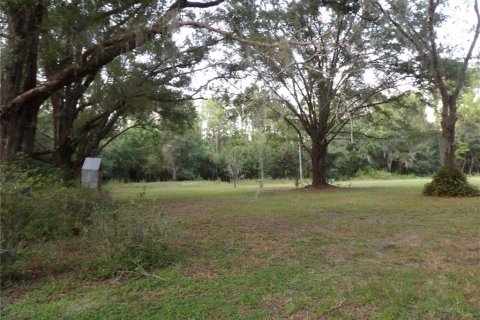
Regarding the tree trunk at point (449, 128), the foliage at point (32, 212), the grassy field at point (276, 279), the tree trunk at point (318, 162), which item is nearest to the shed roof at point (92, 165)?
the foliage at point (32, 212)

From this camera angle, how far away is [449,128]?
12.7 m

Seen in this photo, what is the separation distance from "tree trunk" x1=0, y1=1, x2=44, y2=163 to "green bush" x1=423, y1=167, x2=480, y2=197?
12.0 m

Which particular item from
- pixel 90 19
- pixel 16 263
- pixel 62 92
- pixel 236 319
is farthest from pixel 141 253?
pixel 62 92

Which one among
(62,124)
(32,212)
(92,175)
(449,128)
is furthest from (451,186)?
(62,124)

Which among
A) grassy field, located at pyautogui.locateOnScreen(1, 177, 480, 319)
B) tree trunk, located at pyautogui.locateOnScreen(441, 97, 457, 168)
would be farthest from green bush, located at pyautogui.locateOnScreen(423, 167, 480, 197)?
grassy field, located at pyautogui.locateOnScreen(1, 177, 480, 319)

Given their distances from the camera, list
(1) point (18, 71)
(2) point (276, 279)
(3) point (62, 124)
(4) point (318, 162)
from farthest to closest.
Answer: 1. (4) point (318, 162)
2. (3) point (62, 124)
3. (1) point (18, 71)
4. (2) point (276, 279)

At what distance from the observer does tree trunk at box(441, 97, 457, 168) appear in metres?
12.5

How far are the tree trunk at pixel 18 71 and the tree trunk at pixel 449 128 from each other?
11760mm

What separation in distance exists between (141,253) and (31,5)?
5.36 meters

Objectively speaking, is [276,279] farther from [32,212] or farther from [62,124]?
[62,124]

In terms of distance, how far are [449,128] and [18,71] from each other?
12352 mm

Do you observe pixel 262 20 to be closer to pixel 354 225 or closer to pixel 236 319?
pixel 354 225

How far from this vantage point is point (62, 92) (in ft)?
47.1

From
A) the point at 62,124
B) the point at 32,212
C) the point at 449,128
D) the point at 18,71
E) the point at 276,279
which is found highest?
the point at 18,71
